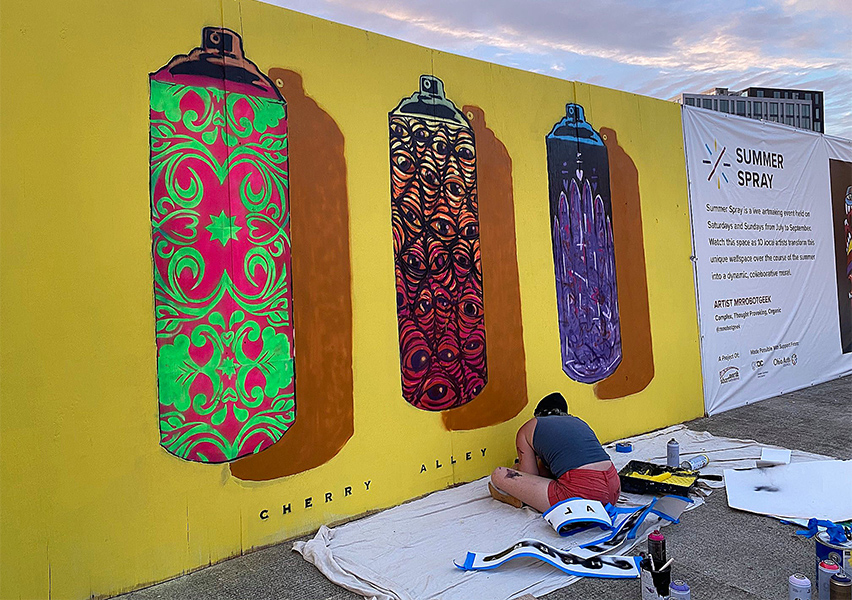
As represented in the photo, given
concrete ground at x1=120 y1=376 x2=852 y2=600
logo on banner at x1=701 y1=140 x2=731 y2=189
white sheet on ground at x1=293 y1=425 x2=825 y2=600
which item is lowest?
concrete ground at x1=120 y1=376 x2=852 y2=600

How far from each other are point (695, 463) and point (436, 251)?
2152 mm

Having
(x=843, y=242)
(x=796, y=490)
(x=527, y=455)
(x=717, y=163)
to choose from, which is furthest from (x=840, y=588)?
(x=843, y=242)

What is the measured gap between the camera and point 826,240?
7.07m

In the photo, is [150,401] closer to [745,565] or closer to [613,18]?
[745,565]

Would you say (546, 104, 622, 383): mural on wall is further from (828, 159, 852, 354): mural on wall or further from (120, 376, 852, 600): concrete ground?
(828, 159, 852, 354): mural on wall

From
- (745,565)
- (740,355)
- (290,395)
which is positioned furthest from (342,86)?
(740,355)

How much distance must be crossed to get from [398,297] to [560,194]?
1657 millimetres

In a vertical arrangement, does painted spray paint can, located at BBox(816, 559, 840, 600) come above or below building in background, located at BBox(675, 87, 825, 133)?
below

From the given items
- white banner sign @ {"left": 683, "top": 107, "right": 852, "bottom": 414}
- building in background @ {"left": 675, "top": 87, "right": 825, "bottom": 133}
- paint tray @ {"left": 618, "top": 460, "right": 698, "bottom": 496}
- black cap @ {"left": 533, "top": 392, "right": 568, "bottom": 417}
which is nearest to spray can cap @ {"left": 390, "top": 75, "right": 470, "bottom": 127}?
black cap @ {"left": 533, "top": 392, "right": 568, "bottom": 417}

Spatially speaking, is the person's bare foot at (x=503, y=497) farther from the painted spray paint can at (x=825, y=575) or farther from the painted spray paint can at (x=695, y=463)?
the painted spray paint can at (x=825, y=575)

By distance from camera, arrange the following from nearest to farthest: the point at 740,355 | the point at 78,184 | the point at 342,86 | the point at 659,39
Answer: the point at 78,184
the point at 342,86
the point at 740,355
the point at 659,39

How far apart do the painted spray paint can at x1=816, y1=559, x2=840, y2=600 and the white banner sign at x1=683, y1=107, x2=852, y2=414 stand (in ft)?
11.7

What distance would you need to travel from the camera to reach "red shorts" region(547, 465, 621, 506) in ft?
10.5

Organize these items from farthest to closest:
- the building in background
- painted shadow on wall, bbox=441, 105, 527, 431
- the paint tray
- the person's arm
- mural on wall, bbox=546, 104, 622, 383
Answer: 1. the building in background
2. mural on wall, bbox=546, 104, 622, 383
3. painted shadow on wall, bbox=441, 105, 527, 431
4. the person's arm
5. the paint tray
